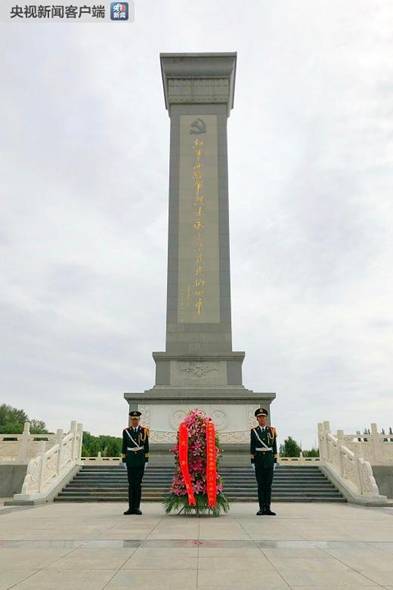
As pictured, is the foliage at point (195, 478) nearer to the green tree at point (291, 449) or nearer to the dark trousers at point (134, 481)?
the dark trousers at point (134, 481)

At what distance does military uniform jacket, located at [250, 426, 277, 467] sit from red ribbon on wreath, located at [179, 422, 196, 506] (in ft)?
3.51

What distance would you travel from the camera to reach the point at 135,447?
7340mm

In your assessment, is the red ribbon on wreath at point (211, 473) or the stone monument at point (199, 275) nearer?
the red ribbon on wreath at point (211, 473)

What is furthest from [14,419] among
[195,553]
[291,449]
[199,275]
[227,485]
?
[195,553]

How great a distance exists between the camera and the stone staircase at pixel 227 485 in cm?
1039

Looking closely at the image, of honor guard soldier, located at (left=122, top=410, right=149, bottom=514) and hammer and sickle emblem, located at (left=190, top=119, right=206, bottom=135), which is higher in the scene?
hammer and sickle emblem, located at (left=190, top=119, right=206, bottom=135)

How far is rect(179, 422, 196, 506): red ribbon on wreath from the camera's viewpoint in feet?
22.3

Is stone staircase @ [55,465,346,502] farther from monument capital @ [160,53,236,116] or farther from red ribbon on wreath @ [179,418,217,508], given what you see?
monument capital @ [160,53,236,116]

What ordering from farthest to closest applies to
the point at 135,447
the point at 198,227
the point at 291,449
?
the point at 291,449 < the point at 198,227 < the point at 135,447

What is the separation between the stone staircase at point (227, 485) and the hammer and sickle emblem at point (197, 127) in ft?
42.1

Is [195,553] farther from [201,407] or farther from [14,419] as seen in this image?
[14,419]

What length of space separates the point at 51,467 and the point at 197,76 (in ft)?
52.6

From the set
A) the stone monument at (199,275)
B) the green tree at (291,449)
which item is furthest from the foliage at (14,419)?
the stone monument at (199,275)

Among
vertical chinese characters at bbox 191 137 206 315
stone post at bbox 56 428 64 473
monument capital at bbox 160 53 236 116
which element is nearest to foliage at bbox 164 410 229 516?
stone post at bbox 56 428 64 473
